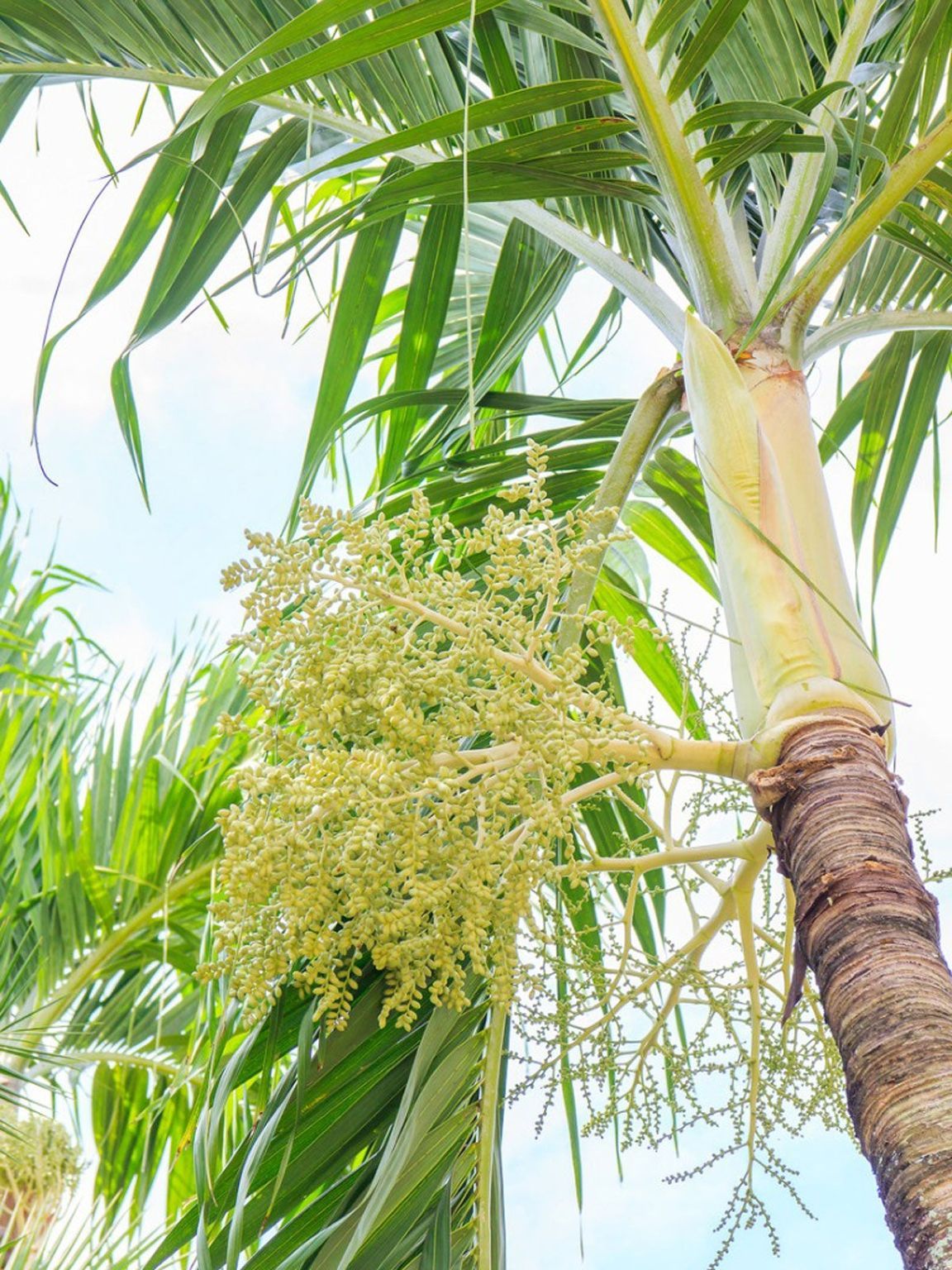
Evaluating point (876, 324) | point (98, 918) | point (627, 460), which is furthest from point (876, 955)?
point (98, 918)

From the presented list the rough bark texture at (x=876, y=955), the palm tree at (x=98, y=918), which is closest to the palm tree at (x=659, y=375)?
the rough bark texture at (x=876, y=955)

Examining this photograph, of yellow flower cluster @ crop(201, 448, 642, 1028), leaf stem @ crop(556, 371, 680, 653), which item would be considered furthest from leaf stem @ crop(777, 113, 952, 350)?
yellow flower cluster @ crop(201, 448, 642, 1028)

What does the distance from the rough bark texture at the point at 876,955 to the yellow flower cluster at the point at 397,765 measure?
0.44 feet

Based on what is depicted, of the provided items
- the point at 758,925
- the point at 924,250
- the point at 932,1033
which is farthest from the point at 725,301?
the point at 932,1033

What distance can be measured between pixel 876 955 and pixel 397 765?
1.10ft

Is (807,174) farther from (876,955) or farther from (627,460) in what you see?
(876,955)

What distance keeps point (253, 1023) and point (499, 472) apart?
76cm

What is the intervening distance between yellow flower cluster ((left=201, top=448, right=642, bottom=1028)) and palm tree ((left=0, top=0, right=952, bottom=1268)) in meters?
0.03

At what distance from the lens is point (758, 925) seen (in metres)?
1.15

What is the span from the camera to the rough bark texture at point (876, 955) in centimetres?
65

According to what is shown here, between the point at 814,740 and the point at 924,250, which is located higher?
the point at 924,250

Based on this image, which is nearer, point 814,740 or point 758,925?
point 814,740

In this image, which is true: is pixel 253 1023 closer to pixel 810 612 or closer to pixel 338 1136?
pixel 338 1136

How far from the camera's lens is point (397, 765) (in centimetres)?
83
